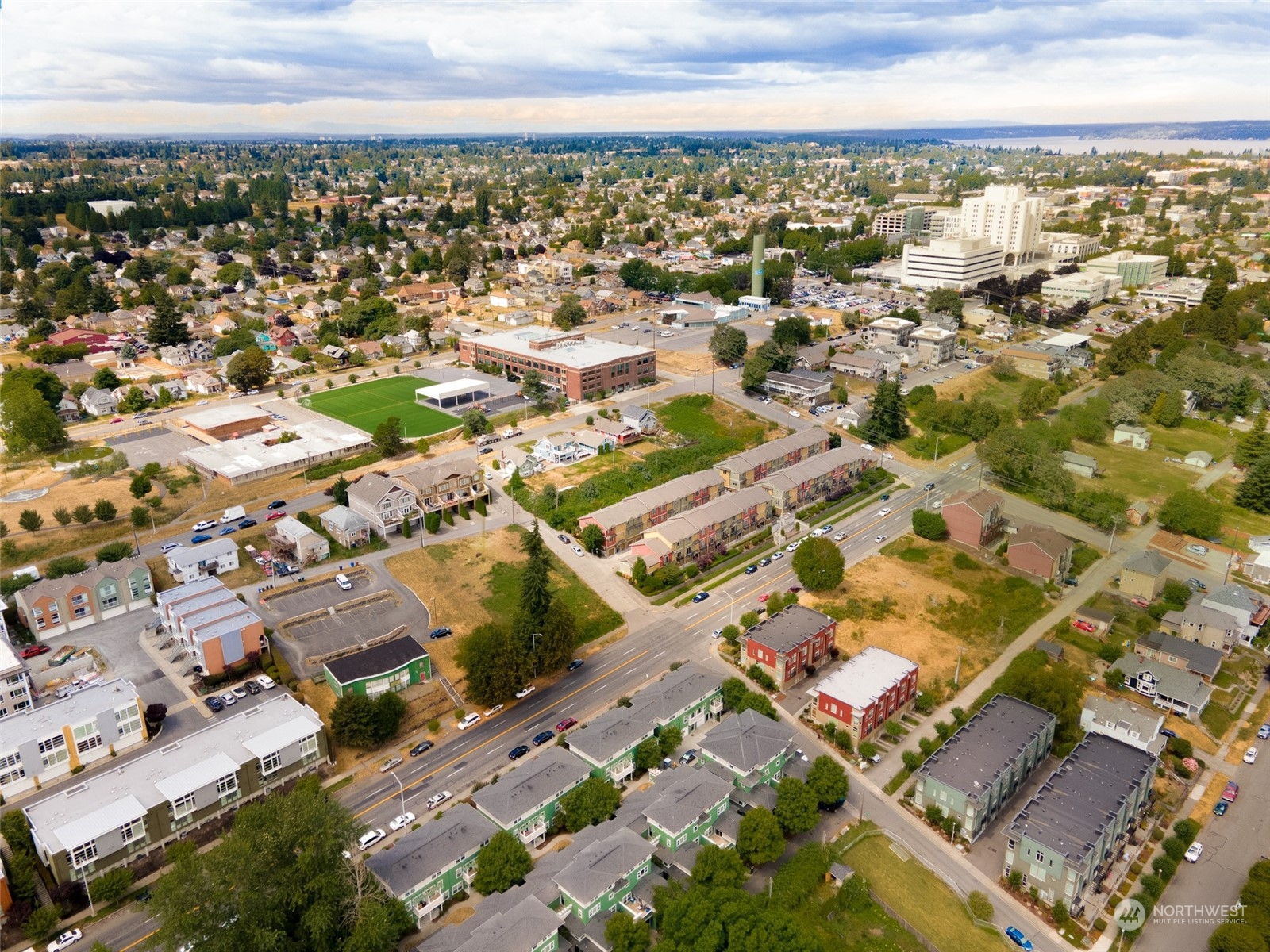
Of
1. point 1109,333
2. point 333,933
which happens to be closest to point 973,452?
point 1109,333

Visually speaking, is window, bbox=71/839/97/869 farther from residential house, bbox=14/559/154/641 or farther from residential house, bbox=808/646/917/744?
residential house, bbox=808/646/917/744

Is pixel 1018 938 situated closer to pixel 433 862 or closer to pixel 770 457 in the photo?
pixel 433 862

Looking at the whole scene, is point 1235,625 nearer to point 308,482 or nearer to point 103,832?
point 103,832

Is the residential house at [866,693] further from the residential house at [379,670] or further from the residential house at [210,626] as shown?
the residential house at [210,626]

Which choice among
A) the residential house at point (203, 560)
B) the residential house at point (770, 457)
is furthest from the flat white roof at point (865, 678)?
the residential house at point (203, 560)

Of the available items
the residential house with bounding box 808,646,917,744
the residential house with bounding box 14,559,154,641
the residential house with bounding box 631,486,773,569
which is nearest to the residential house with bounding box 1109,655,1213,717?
the residential house with bounding box 808,646,917,744
